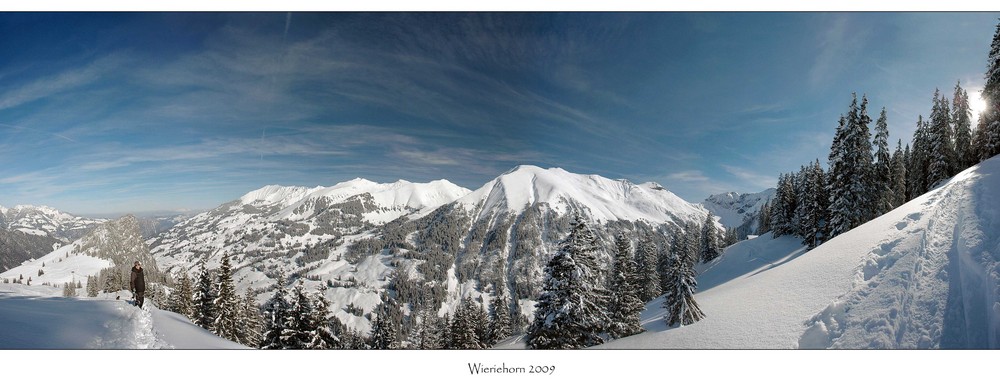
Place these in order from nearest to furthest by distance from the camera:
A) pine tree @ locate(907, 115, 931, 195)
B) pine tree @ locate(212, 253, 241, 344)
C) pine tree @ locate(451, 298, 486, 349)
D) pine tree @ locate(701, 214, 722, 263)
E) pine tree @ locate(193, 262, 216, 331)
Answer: pine tree @ locate(451, 298, 486, 349) → pine tree @ locate(212, 253, 241, 344) → pine tree @ locate(193, 262, 216, 331) → pine tree @ locate(907, 115, 931, 195) → pine tree @ locate(701, 214, 722, 263)

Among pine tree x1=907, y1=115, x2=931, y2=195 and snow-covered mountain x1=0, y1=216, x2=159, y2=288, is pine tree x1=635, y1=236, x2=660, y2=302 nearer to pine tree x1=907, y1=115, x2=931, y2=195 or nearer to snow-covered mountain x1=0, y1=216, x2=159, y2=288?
pine tree x1=907, y1=115, x2=931, y2=195

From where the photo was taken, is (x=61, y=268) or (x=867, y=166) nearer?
(x=867, y=166)

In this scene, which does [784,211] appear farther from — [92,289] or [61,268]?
[61,268]

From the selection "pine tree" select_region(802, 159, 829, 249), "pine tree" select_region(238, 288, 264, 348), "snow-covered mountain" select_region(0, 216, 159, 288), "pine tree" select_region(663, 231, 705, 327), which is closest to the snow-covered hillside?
"pine tree" select_region(663, 231, 705, 327)

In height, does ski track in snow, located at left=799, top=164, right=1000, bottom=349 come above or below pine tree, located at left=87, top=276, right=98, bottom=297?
above

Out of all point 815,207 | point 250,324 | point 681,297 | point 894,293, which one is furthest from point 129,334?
point 815,207

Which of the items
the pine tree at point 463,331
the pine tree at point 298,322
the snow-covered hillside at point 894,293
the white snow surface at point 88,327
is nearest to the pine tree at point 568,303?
the snow-covered hillside at point 894,293

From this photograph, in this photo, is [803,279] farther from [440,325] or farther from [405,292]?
[405,292]
